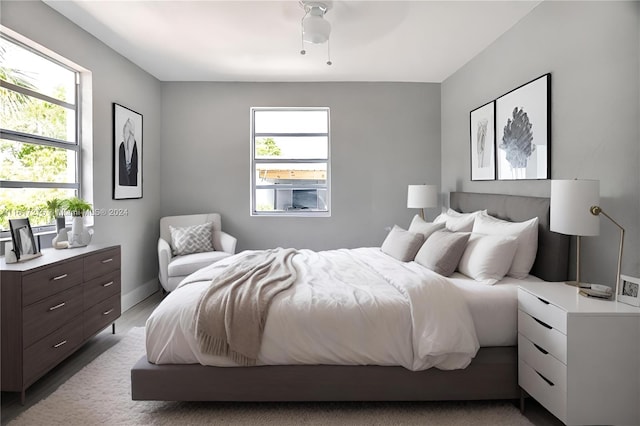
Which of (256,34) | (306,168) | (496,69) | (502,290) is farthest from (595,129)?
(306,168)

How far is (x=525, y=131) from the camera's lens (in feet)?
9.86

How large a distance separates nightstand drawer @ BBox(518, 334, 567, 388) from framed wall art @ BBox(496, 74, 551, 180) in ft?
4.47

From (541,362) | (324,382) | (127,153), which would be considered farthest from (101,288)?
(541,362)

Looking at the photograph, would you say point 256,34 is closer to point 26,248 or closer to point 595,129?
point 26,248

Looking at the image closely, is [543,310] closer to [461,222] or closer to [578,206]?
[578,206]

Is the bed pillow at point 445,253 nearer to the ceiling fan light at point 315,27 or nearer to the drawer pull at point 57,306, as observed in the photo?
the ceiling fan light at point 315,27

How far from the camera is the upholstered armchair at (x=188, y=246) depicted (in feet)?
13.3

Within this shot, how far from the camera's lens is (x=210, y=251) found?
4.46 m

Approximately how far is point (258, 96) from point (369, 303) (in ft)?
11.9

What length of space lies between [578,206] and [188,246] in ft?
12.5

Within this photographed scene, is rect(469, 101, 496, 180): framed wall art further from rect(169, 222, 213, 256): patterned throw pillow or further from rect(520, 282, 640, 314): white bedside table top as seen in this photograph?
rect(169, 222, 213, 256): patterned throw pillow

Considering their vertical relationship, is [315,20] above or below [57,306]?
above

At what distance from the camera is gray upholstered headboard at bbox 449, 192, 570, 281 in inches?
96.0

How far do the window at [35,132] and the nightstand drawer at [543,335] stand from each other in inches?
139
